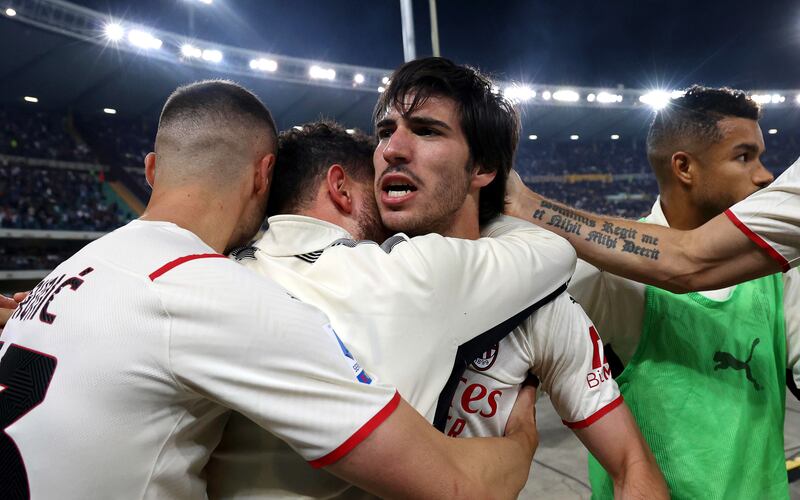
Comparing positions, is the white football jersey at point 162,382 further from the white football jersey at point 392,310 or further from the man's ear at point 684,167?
the man's ear at point 684,167

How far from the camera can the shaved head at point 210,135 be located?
164 cm

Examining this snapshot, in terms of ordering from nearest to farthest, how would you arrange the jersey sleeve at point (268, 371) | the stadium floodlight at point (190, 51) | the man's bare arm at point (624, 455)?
the jersey sleeve at point (268, 371) < the man's bare arm at point (624, 455) < the stadium floodlight at point (190, 51)

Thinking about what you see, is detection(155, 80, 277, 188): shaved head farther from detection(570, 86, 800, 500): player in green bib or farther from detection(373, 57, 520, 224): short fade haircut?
detection(570, 86, 800, 500): player in green bib

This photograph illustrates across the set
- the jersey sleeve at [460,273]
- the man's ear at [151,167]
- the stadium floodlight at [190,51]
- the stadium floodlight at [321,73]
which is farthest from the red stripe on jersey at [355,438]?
the stadium floodlight at [321,73]

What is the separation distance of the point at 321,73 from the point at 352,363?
2301cm

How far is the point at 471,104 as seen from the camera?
6.51ft

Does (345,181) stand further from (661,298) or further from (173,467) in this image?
(661,298)

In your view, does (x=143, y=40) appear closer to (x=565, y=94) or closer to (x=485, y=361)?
(x=565, y=94)

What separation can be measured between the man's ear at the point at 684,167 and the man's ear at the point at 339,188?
5.29 ft

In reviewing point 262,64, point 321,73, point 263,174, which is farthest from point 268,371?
point 321,73

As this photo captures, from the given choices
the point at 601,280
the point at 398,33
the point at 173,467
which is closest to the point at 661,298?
the point at 601,280

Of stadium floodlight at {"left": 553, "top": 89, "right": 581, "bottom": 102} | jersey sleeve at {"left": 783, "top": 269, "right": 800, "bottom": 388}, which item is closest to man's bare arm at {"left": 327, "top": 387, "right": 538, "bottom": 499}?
jersey sleeve at {"left": 783, "top": 269, "right": 800, "bottom": 388}

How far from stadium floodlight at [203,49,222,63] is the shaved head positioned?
2150 cm

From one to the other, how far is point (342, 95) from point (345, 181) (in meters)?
22.7
